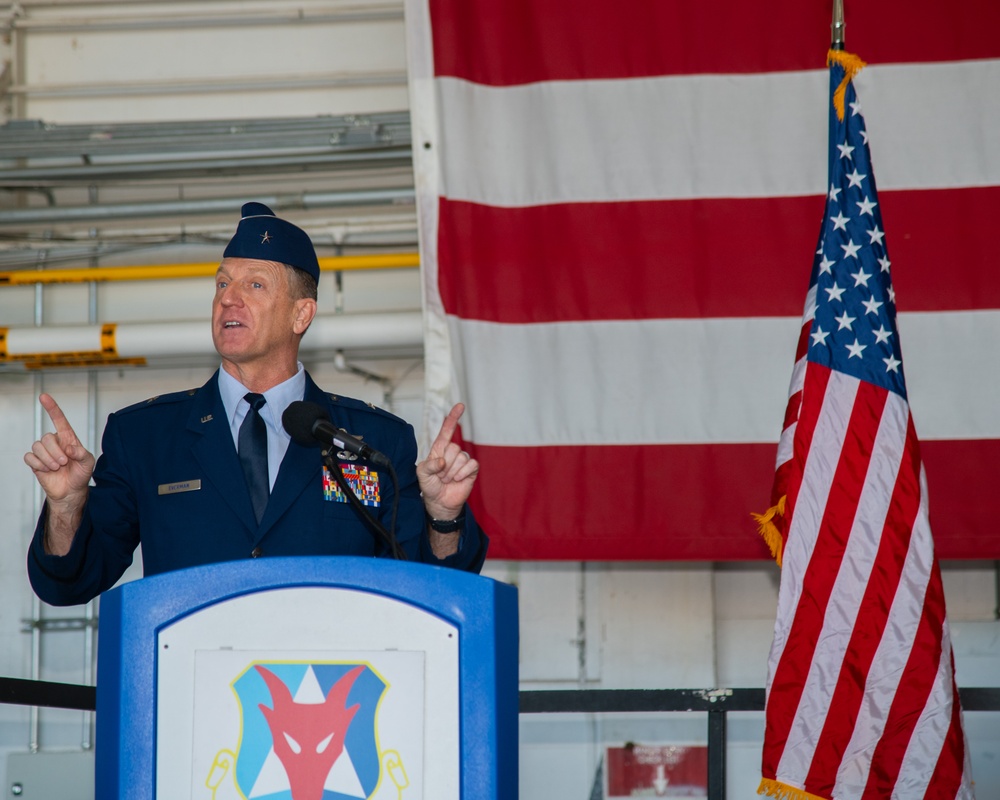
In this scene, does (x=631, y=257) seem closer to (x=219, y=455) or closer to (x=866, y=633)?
(x=866, y=633)

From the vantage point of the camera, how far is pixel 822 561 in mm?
2336

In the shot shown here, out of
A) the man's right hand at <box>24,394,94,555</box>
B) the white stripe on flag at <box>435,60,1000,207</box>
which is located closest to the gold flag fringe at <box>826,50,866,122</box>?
the white stripe on flag at <box>435,60,1000,207</box>

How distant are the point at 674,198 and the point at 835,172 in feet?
1.86

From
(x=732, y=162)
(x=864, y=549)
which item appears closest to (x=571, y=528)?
(x=864, y=549)

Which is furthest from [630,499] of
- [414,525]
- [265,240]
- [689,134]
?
[265,240]

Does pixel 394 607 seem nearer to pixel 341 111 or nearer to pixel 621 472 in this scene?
pixel 621 472

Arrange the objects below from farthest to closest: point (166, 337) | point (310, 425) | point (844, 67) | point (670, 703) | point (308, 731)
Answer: point (166, 337), point (844, 67), point (670, 703), point (310, 425), point (308, 731)

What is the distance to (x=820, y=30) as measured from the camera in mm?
3029

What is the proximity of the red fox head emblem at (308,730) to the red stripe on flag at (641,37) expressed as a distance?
2394 mm

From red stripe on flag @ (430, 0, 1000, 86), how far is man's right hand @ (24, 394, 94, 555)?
1894 mm

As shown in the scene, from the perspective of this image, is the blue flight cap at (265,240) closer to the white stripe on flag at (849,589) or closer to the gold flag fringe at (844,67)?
the white stripe on flag at (849,589)

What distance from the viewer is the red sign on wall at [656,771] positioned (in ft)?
11.2

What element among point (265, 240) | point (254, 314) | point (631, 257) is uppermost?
point (631, 257)

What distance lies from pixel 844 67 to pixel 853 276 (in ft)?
1.52
